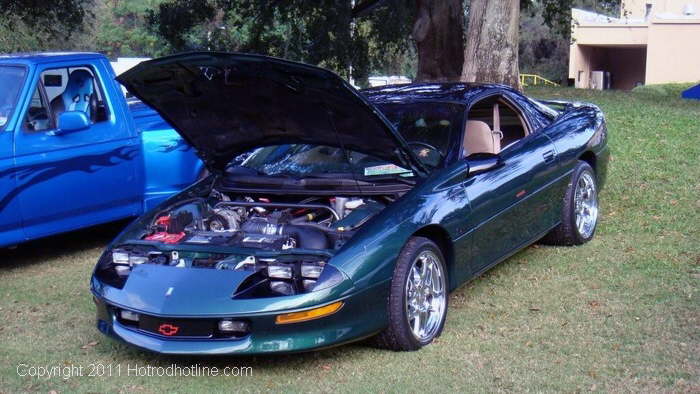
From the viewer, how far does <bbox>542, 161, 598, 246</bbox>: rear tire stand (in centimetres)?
739

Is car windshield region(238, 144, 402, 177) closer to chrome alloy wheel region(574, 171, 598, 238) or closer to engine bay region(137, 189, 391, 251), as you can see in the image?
engine bay region(137, 189, 391, 251)

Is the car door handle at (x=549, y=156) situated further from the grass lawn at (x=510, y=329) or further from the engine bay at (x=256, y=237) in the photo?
the engine bay at (x=256, y=237)

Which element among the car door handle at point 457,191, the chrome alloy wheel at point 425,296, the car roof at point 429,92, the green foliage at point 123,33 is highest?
the car roof at point 429,92

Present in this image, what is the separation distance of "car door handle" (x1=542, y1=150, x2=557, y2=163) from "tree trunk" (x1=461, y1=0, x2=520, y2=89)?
597 centimetres

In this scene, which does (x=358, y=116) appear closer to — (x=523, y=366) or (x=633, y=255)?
(x=523, y=366)

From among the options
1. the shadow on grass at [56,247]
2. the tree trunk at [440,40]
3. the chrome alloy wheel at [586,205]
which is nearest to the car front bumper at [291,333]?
the chrome alloy wheel at [586,205]

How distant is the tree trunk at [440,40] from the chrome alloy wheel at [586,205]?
34.6ft

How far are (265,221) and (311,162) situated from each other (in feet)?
2.42

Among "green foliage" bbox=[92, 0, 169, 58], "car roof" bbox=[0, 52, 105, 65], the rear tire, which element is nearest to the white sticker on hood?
the rear tire

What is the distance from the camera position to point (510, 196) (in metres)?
6.34

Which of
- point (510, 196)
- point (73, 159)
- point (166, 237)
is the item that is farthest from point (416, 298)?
point (73, 159)

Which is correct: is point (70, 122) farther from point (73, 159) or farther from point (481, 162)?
point (481, 162)

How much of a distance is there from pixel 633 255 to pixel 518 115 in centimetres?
147

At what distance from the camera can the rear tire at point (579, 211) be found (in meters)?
7.39
